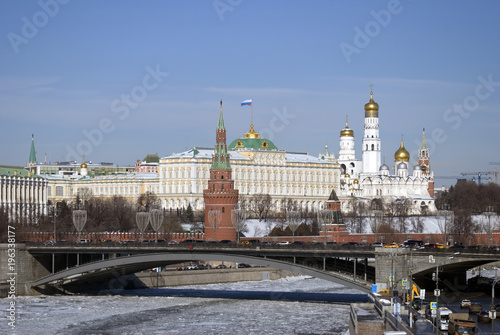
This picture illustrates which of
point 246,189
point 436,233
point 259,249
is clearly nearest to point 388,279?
point 259,249

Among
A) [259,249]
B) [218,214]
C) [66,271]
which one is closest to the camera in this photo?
[259,249]

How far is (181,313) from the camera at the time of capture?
56344 millimetres

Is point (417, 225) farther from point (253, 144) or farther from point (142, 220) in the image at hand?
point (253, 144)

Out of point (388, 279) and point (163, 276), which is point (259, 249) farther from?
point (163, 276)

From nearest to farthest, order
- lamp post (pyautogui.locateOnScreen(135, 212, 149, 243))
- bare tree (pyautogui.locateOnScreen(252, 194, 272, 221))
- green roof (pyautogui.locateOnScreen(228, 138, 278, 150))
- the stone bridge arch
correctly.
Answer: the stone bridge arch, lamp post (pyautogui.locateOnScreen(135, 212, 149, 243)), bare tree (pyautogui.locateOnScreen(252, 194, 272, 221)), green roof (pyautogui.locateOnScreen(228, 138, 278, 150))

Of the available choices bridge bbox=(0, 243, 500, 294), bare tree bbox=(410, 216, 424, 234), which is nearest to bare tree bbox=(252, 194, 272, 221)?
bare tree bbox=(410, 216, 424, 234)

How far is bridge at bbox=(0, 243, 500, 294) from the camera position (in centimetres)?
5550

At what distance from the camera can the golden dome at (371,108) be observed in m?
175

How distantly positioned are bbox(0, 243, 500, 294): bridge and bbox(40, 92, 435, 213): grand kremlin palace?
78230 mm

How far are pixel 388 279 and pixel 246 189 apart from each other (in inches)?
3798

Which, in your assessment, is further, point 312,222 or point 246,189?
point 246,189

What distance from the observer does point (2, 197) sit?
151 m

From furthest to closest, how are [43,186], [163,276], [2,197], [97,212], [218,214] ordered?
[43,186], [2,197], [97,212], [218,214], [163,276]

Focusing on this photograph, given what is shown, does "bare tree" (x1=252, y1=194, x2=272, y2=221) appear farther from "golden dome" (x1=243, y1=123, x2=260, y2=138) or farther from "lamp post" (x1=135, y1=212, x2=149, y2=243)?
"lamp post" (x1=135, y1=212, x2=149, y2=243)
